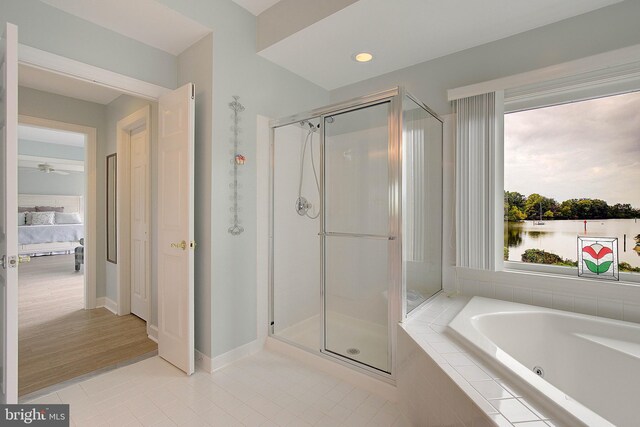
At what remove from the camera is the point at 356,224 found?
2352 mm

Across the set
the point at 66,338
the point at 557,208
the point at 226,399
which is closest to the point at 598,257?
the point at 557,208

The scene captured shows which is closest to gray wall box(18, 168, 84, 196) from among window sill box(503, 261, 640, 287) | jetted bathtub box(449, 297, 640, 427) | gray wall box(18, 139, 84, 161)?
gray wall box(18, 139, 84, 161)

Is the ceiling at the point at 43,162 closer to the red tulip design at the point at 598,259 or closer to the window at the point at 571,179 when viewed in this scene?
the window at the point at 571,179

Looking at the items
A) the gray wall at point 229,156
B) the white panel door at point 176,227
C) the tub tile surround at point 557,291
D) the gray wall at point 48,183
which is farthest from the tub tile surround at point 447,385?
the gray wall at point 48,183

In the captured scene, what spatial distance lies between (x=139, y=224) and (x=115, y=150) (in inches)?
40.7

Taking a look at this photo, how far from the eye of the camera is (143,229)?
3.29 metres

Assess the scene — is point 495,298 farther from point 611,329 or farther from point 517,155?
point 517,155

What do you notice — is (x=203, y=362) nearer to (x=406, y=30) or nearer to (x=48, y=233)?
(x=406, y=30)

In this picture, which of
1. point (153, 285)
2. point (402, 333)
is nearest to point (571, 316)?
point (402, 333)

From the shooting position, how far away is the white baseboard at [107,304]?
11.7 feet

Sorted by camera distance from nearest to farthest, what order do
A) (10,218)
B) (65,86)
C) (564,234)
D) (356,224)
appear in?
(10,218), (564,234), (356,224), (65,86)

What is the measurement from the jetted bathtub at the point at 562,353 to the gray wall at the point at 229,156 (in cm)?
163

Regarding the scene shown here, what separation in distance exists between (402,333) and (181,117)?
7.15ft

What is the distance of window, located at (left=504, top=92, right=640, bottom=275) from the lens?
1915 mm
